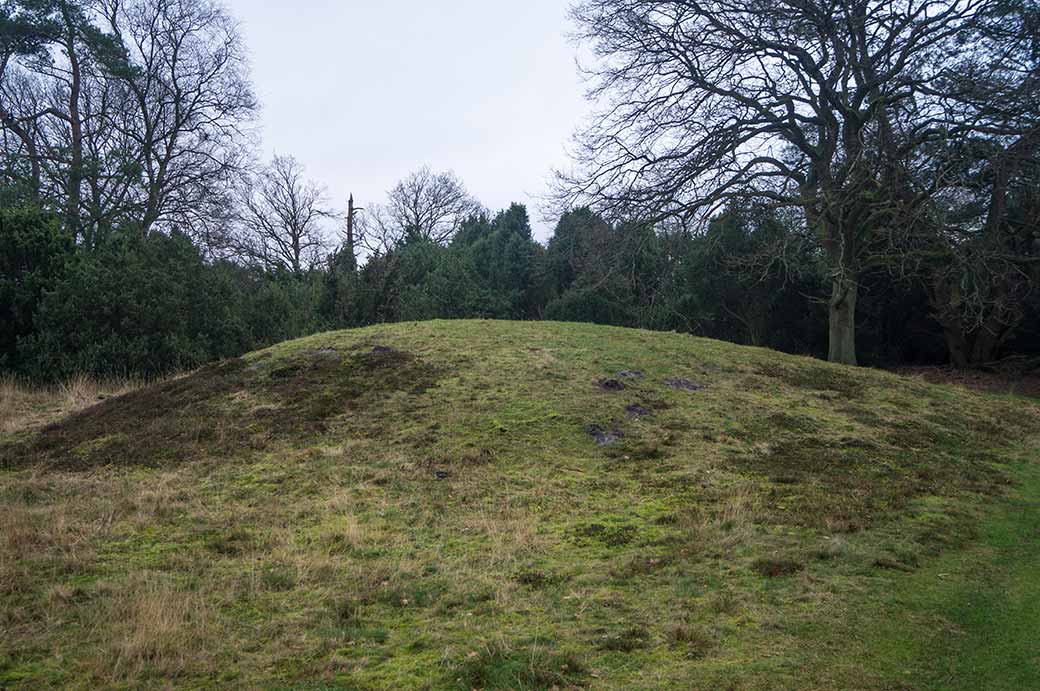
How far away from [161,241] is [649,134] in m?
12.1

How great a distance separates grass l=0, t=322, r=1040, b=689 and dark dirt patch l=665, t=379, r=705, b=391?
9cm

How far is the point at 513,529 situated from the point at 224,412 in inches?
246

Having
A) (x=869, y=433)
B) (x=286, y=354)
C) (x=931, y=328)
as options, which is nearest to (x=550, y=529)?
(x=869, y=433)

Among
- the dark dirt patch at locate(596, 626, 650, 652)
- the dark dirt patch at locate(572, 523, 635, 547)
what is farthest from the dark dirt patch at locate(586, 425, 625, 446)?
the dark dirt patch at locate(596, 626, 650, 652)

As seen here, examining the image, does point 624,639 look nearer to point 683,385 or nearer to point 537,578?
point 537,578

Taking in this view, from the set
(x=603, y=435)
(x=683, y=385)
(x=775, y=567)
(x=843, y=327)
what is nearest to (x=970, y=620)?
(x=775, y=567)

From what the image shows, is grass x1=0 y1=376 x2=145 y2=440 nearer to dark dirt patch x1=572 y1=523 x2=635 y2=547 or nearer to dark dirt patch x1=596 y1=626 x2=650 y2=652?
dark dirt patch x1=572 y1=523 x2=635 y2=547

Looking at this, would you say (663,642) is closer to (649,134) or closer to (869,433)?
(869,433)

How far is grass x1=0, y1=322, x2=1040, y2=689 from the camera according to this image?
4504 millimetres

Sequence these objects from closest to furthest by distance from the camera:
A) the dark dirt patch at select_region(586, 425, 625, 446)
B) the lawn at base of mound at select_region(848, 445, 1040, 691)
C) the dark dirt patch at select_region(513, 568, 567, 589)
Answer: the lawn at base of mound at select_region(848, 445, 1040, 691)
the dark dirt patch at select_region(513, 568, 567, 589)
the dark dirt patch at select_region(586, 425, 625, 446)

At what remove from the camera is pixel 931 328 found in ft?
78.2

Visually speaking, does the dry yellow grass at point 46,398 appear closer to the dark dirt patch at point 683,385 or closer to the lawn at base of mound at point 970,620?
the dark dirt patch at point 683,385

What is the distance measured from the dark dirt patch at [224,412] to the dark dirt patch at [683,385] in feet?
12.3

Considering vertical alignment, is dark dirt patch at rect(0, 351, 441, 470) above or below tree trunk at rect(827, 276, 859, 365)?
below
